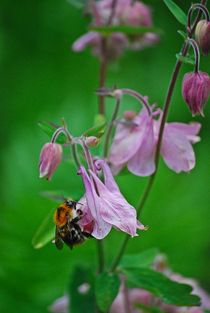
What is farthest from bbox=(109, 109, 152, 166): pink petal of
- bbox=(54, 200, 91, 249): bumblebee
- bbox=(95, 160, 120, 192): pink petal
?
bbox=(54, 200, 91, 249): bumblebee

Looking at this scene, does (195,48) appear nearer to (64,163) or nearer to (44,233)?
(44,233)

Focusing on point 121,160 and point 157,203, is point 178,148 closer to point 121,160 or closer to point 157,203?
point 121,160

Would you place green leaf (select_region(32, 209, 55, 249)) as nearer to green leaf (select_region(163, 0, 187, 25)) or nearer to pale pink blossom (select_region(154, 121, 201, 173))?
pale pink blossom (select_region(154, 121, 201, 173))

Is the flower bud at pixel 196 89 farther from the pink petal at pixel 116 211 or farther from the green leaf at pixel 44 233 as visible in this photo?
the green leaf at pixel 44 233

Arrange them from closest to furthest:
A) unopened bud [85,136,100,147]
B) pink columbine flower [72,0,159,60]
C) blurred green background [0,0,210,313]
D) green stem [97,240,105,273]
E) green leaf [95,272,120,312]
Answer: unopened bud [85,136,100,147], green leaf [95,272,120,312], green stem [97,240,105,273], pink columbine flower [72,0,159,60], blurred green background [0,0,210,313]

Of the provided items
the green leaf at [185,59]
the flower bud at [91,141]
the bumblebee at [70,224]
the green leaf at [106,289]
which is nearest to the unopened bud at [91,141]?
the flower bud at [91,141]
